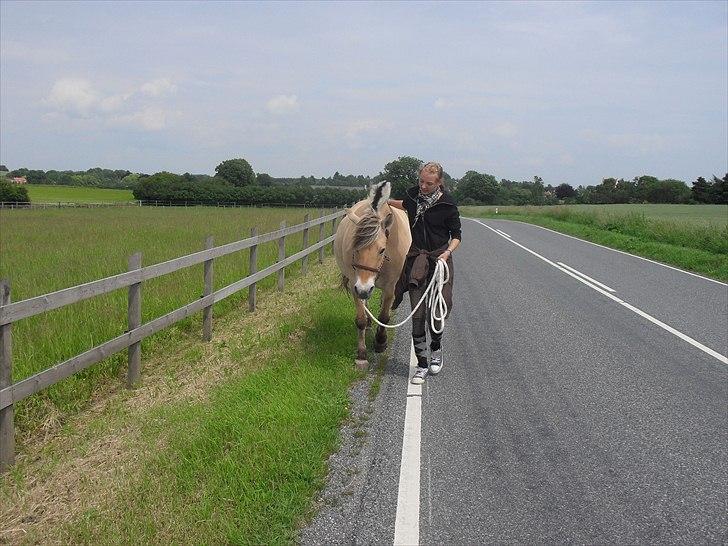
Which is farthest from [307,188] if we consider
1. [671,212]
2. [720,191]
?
[720,191]

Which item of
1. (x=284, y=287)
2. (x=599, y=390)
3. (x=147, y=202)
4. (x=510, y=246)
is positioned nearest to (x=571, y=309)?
(x=599, y=390)

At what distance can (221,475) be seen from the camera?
3797 mm

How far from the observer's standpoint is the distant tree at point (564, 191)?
13200cm

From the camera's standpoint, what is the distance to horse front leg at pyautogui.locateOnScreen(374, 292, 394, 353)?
6.68 m

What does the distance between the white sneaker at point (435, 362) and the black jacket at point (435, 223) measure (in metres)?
1.10

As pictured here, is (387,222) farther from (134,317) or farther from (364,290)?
(134,317)

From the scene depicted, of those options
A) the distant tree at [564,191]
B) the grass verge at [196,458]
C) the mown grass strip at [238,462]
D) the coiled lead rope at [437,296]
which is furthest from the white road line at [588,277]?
the distant tree at [564,191]

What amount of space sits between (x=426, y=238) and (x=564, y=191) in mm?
135320

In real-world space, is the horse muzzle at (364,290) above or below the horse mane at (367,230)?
below

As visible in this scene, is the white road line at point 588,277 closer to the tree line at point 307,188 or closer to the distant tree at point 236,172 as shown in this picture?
the tree line at point 307,188

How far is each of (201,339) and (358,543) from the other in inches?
190

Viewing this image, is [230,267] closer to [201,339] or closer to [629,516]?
[201,339]

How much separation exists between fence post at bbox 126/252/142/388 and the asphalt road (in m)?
2.38

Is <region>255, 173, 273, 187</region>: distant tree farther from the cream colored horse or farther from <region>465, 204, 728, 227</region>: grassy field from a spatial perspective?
the cream colored horse
